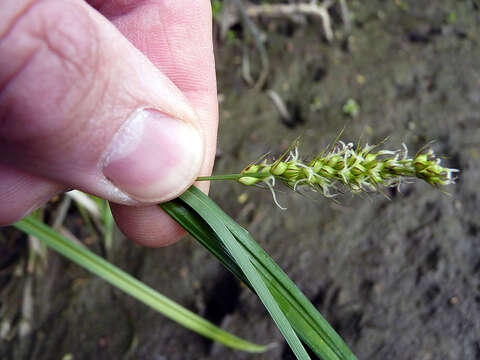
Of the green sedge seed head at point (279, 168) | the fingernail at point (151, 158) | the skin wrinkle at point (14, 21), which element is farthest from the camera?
the fingernail at point (151, 158)

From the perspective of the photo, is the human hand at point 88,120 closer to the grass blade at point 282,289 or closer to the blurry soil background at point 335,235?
the grass blade at point 282,289

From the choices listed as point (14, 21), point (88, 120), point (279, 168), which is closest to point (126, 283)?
point (88, 120)

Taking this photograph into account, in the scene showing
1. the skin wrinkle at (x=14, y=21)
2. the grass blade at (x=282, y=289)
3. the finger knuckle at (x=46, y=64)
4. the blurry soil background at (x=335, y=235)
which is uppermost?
the skin wrinkle at (x=14, y=21)

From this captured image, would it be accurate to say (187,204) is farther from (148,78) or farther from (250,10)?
(250,10)

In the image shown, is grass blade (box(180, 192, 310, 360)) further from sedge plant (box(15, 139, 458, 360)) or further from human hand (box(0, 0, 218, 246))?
human hand (box(0, 0, 218, 246))

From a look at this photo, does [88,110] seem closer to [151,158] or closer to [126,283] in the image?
[151,158]

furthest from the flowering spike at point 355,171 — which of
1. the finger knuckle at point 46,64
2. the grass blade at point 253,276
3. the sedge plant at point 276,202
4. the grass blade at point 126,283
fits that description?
the grass blade at point 126,283

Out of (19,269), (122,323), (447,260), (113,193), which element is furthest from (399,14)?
(19,269)

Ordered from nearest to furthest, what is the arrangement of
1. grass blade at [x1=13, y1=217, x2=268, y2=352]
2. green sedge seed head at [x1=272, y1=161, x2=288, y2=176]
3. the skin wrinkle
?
the skin wrinkle → green sedge seed head at [x1=272, y1=161, x2=288, y2=176] → grass blade at [x1=13, y1=217, x2=268, y2=352]

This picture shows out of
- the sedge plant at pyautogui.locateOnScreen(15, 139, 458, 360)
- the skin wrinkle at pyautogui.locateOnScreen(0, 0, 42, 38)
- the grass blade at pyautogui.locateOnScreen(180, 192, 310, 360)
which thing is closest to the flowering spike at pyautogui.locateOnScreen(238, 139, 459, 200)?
the sedge plant at pyautogui.locateOnScreen(15, 139, 458, 360)
